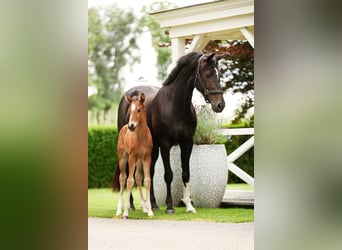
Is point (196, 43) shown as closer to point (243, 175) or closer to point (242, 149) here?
point (242, 149)

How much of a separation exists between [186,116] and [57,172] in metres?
4.68

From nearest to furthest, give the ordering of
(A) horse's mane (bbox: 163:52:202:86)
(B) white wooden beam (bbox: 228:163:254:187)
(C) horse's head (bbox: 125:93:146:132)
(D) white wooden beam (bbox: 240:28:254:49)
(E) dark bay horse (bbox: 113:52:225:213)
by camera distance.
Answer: (C) horse's head (bbox: 125:93:146:132), (E) dark bay horse (bbox: 113:52:225:213), (A) horse's mane (bbox: 163:52:202:86), (D) white wooden beam (bbox: 240:28:254:49), (B) white wooden beam (bbox: 228:163:254:187)

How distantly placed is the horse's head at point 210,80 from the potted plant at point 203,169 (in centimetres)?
62

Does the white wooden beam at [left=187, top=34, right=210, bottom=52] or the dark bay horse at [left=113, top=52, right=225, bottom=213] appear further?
the white wooden beam at [left=187, top=34, right=210, bottom=52]

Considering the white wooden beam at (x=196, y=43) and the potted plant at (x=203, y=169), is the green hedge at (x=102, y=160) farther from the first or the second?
the white wooden beam at (x=196, y=43)

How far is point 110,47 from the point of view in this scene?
1391 centimetres

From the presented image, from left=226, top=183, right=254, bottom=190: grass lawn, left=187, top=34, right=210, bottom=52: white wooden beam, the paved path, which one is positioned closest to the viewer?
the paved path

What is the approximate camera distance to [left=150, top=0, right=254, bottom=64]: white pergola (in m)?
6.23

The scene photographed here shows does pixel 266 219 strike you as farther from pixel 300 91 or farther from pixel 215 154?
pixel 215 154

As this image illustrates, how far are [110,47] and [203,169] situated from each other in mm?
8085

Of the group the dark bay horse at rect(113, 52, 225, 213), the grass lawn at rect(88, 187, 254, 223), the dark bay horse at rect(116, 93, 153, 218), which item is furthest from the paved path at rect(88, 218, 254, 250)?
the dark bay horse at rect(113, 52, 225, 213)

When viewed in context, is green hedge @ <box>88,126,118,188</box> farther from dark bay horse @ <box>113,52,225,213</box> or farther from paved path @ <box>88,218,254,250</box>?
paved path @ <box>88,218,254,250</box>

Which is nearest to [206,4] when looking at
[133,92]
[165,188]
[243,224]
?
[133,92]

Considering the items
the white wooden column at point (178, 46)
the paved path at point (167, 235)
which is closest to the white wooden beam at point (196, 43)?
the white wooden column at point (178, 46)
